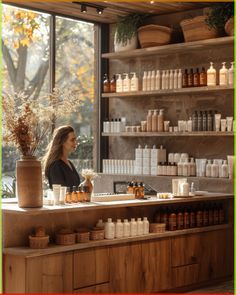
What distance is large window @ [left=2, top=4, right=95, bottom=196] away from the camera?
8.47 meters

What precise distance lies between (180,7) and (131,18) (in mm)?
716

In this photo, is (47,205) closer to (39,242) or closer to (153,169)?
(39,242)

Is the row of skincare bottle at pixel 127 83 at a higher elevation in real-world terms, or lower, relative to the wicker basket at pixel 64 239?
higher

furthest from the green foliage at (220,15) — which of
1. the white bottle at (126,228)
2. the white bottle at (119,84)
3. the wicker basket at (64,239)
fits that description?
the wicker basket at (64,239)

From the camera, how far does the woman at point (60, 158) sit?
6.91 meters

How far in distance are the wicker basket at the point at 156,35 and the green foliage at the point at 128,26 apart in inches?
9.9

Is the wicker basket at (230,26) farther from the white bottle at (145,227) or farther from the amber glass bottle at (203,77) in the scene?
the white bottle at (145,227)

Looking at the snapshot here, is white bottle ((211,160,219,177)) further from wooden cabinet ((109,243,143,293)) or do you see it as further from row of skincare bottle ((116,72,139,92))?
wooden cabinet ((109,243,143,293))

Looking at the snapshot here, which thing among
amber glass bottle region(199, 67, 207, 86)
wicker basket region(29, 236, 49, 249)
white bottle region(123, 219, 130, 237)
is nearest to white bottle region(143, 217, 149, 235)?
white bottle region(123, 219, 130, 237)

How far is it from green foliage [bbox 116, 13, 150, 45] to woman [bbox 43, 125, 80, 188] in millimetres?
2403

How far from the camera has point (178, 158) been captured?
8.49m

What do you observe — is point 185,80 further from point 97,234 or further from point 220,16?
point 97,234

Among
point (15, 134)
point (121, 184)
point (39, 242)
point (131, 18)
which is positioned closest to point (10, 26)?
point (131, 18)

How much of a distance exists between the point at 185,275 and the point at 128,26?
136 inches
